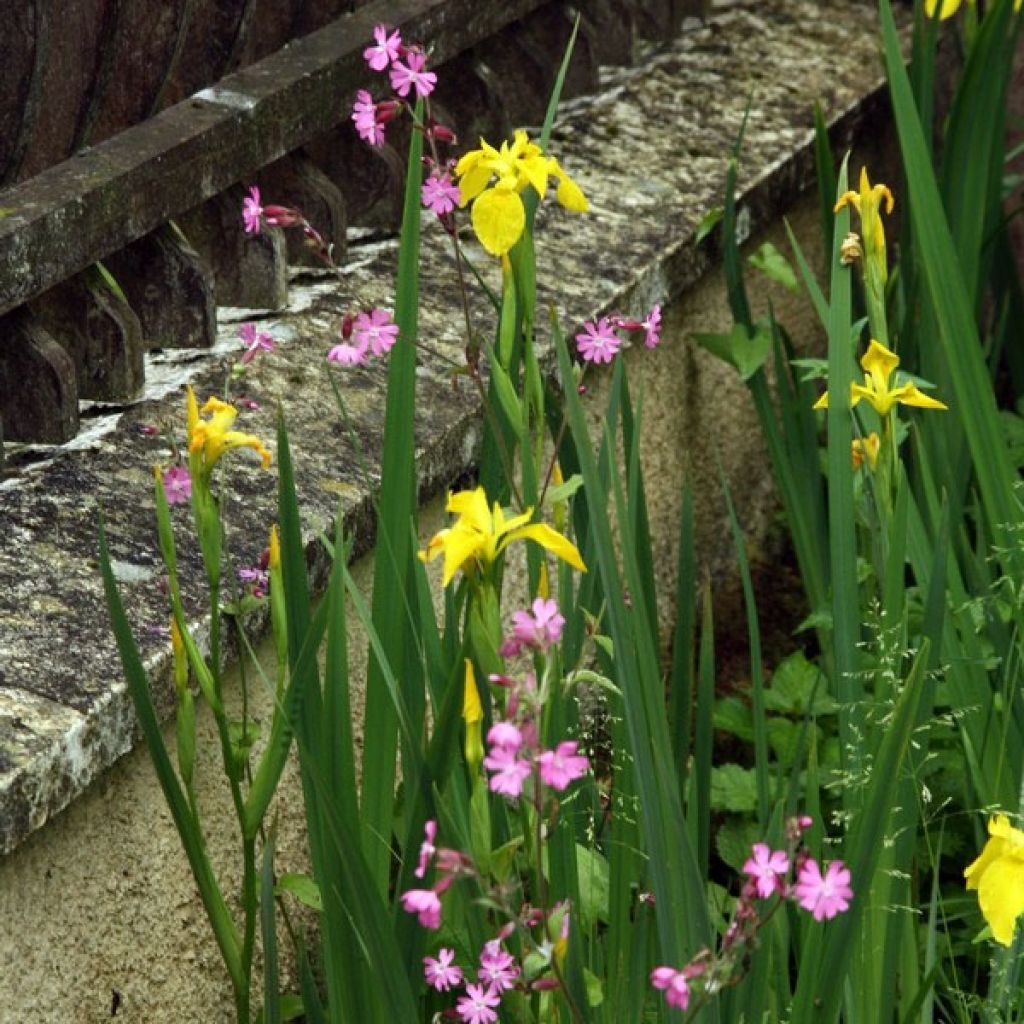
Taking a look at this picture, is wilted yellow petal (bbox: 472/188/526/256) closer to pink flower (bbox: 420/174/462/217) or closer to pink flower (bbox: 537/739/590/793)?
pink flower (bbox: 420/174/462/217)

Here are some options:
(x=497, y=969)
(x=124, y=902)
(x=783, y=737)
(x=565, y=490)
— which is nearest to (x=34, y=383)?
(x=124, y=902)

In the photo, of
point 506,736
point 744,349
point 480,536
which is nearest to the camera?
point 506,736

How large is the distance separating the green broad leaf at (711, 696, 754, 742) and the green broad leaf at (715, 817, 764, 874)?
6.2 inches

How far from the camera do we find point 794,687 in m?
2.41

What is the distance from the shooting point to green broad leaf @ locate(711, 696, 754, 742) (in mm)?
2379

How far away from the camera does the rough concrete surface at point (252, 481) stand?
1.51 metres

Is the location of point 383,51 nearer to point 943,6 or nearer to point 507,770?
point 507,770

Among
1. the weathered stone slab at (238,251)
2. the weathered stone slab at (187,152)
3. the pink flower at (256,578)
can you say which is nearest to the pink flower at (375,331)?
the pink flower at (256,578)

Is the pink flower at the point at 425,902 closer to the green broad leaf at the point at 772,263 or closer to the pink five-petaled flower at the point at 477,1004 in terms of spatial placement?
the pink five-petaled flower at the point at 477,1004

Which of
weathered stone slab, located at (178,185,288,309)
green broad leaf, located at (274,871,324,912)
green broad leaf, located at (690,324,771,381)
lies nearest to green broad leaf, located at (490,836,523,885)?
green broad leaf, located at (274,871,324,912)

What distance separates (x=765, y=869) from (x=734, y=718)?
1.34m

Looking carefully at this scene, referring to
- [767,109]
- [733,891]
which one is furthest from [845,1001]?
[767,109]

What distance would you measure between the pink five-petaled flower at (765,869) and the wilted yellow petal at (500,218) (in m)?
0.45

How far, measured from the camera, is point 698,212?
2.73 m
